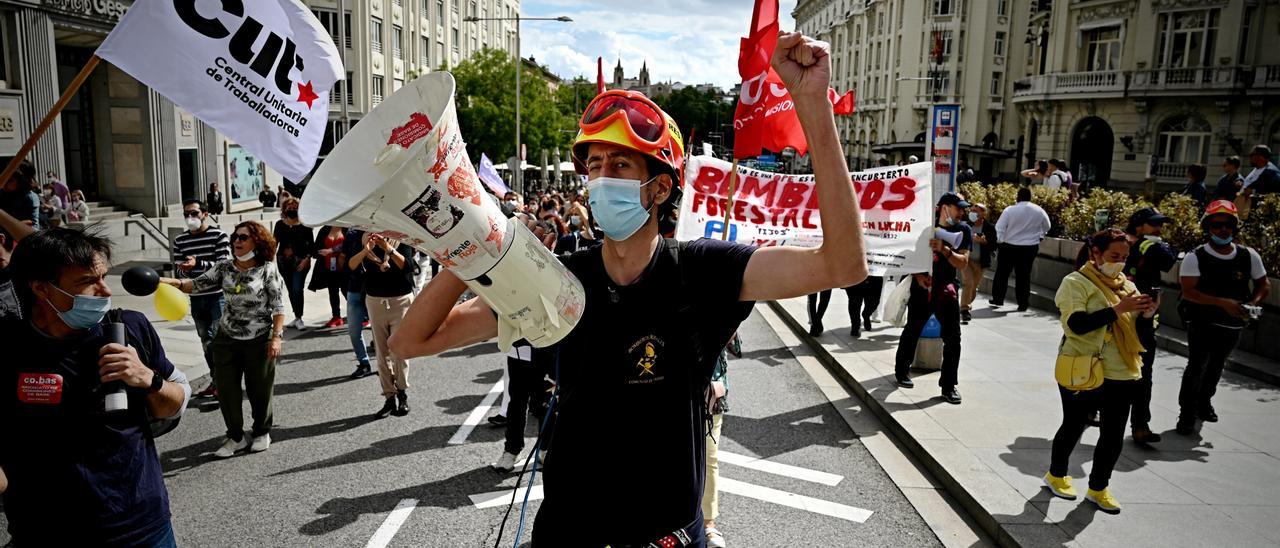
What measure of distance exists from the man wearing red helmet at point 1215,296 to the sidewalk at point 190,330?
8444 millimetres

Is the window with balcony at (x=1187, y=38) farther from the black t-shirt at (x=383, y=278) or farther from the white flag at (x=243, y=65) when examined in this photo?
the white flag at (x=243, y=65)

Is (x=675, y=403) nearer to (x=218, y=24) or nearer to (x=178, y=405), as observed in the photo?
(x=178, y=405)

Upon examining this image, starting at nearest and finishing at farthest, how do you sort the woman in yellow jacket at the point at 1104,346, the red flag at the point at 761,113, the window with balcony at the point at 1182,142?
the woman in yellow jacket at the point at 1104,346, the red flag at the point at 761,113, the window with balcony at the point at 1182,142

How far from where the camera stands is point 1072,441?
17.7ft

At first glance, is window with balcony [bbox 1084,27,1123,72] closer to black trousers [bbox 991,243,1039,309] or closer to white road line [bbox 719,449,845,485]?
Answer: black trousers [bbox 991,243,1039,309]

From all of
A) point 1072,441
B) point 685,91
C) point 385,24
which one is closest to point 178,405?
point 1072,441

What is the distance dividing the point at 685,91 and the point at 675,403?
13255 centimetres

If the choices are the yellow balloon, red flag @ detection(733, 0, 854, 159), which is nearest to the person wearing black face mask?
red flag @ detection(733, 0, 854, 159)

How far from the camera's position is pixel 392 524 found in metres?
5.09

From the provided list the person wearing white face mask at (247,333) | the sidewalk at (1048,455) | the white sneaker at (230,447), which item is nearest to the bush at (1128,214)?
the sidewalk at (1048,455)

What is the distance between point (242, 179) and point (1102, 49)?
4084cm

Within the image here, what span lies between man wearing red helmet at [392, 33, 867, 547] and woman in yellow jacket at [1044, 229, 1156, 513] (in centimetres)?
395

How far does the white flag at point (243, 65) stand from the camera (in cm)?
411

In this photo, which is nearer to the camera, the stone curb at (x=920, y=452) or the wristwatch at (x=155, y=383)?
the wristwatch at (x=155, y=383)
